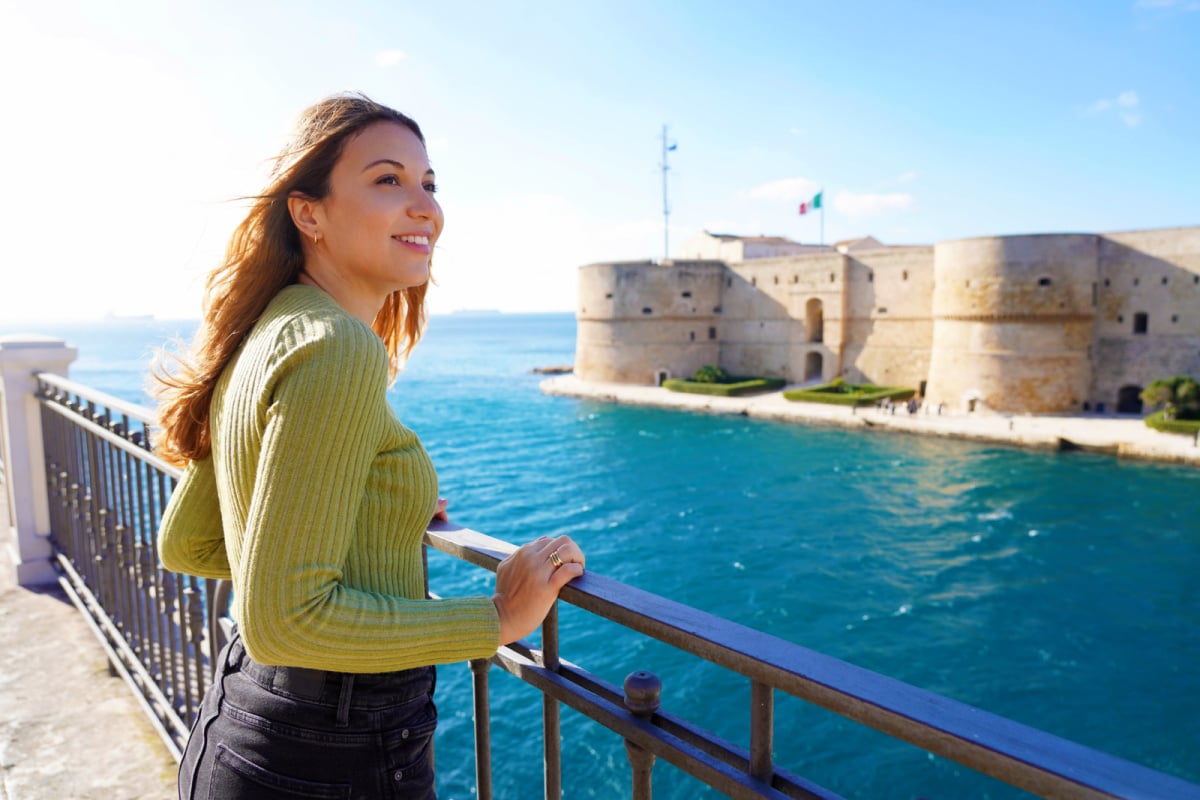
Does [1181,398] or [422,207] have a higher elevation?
[422,207]

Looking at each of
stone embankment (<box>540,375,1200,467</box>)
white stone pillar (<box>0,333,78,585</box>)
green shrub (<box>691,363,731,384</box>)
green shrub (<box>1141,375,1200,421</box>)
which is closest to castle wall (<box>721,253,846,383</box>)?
green shrub (<box>691,363,731,384</box>)

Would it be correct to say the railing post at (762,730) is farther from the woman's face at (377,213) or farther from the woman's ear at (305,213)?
the woman's ear at (305,213)

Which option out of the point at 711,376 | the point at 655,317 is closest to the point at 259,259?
the point at 711,376

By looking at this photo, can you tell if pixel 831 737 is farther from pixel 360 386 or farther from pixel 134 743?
pixel 360 386

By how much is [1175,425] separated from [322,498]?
26.1 metres

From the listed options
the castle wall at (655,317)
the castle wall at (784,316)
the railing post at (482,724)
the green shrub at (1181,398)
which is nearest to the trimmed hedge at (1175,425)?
the green shrub at (1181,398)

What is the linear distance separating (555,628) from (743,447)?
23.1 m

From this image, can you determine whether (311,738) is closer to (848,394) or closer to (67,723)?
(67,723)

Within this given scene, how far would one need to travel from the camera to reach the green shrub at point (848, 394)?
28312 mm

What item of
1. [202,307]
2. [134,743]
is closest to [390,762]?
[202,307]

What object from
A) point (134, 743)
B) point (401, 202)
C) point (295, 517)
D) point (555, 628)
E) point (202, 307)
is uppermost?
point (401, 202)

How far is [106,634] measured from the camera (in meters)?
3.24

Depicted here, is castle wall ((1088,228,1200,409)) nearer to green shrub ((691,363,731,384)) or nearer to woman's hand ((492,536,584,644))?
green shrub ((691,363,731,384))

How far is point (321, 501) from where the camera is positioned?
1.01 m
